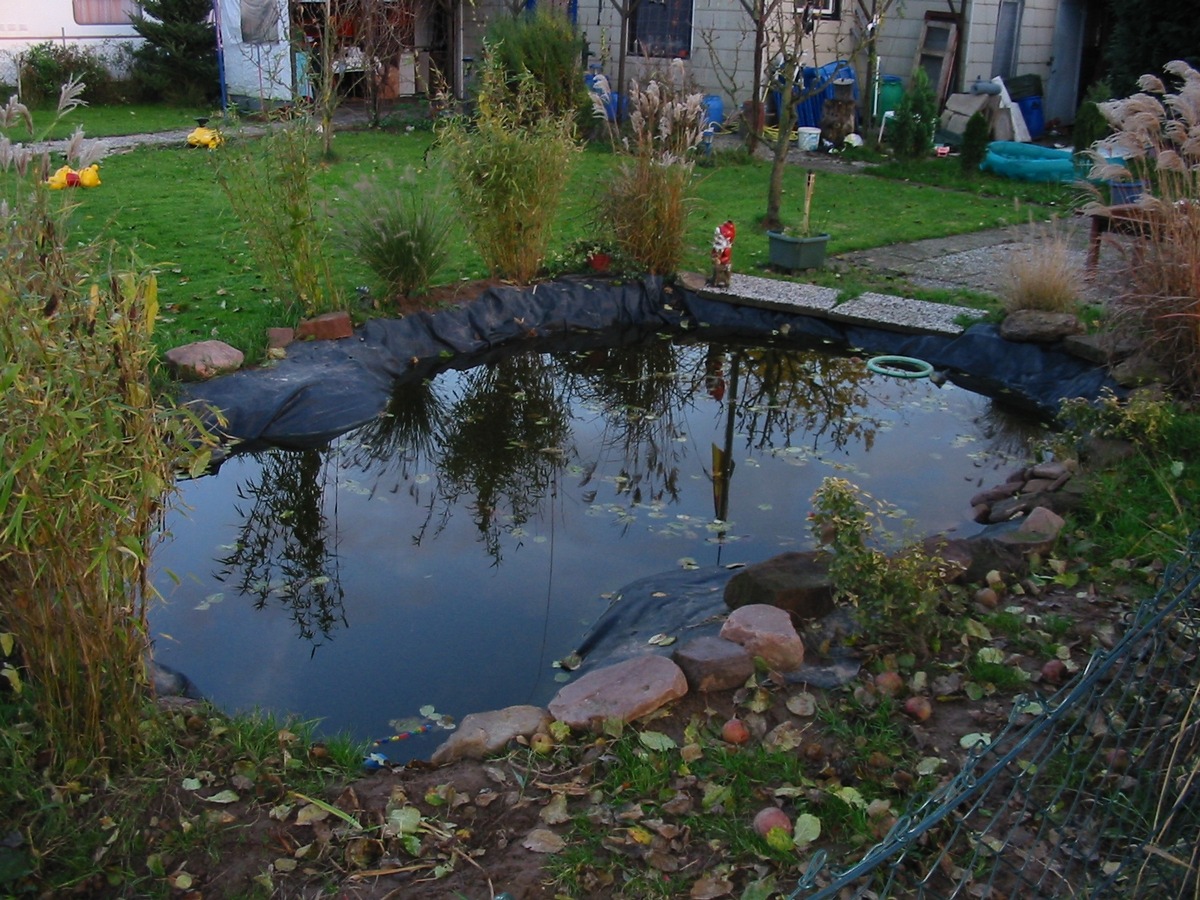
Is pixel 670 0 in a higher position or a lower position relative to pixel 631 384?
higher

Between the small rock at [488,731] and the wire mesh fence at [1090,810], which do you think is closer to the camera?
the wire mesh fence at [1090,810]

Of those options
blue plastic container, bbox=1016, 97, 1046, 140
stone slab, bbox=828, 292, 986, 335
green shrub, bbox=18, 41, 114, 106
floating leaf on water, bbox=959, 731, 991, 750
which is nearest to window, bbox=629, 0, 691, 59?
blue plastic container, bbox=1016, 97, 1046, 140

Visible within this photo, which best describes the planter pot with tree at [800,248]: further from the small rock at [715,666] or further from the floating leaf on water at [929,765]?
the floating leaf on water at [929,765]

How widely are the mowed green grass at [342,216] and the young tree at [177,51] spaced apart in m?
3.45

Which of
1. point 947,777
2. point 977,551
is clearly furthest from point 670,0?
point 947,777

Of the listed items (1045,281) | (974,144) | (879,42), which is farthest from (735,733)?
(879,42)

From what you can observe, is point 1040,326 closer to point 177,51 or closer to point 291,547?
point 291,547

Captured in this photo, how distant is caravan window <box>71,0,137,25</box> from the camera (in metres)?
16.0

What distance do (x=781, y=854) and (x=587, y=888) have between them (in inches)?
17.6

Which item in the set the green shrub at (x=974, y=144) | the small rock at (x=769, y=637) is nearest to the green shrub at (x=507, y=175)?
the small rock at (x=769, y=637)

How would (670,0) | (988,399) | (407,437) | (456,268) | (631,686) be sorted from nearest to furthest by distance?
1. (631,686)
2. (407,437)
3. (988,399)
4. (456,268)
5. (670,0)

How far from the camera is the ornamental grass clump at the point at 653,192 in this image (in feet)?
25.8

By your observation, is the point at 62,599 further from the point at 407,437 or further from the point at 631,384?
the point at 631,384

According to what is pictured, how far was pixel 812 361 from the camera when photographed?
7.33 m
